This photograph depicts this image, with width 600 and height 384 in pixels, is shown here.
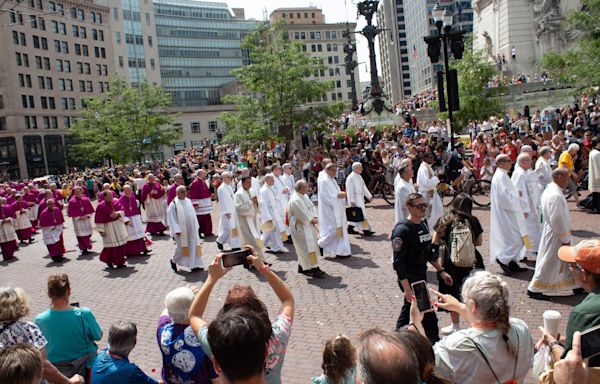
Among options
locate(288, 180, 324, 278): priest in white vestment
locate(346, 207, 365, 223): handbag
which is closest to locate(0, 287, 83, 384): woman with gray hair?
locate(288, 180, 324, 278): priest in white vestment

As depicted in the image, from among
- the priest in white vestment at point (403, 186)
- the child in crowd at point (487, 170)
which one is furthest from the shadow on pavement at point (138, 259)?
the child in crowd at point (487, 170)

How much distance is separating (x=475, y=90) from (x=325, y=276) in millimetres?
20640

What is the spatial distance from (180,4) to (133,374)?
116 m

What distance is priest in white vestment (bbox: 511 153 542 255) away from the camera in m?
9.34

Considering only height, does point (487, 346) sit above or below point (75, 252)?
above

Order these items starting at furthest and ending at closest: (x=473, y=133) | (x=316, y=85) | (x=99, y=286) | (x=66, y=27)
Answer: (x=66, y=27)
(x=473, y=133)
(x=316, y=85)
(x=99, y=286)

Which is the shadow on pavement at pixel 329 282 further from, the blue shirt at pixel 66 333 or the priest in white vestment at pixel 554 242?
the blue shirt at pixel 66 333

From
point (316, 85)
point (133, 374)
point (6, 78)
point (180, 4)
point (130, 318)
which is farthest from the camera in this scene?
point (180, 4)

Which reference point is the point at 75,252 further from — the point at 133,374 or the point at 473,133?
the point at 473,133

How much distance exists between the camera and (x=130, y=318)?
28.8ft

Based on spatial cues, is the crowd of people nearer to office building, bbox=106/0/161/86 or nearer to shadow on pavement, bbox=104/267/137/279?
shadow on pavement, bbox=104/267/137/279

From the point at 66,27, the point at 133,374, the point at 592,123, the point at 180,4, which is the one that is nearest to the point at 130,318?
the point at 133,374

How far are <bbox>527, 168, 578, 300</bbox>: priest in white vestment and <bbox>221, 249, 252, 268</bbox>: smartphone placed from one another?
4892 mm

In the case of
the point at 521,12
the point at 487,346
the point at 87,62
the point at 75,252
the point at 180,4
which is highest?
the point at 180,4
